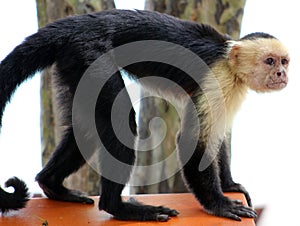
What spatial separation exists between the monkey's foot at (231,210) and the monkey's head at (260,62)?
32.3 inches

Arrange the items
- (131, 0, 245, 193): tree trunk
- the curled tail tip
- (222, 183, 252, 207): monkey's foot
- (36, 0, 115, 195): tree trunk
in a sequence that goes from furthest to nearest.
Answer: (131, 0, 245, 193): tree trunk → (36, 0, 115, 195): tree trunk → (222, 183, 252, 207): monkey's foot → the curled tail tip

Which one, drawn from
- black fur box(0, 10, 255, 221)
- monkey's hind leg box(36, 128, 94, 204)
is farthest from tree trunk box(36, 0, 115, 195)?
black fur box(0, 10, 255, 221)

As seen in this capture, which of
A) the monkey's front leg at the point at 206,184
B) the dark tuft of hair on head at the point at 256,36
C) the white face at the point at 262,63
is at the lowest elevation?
the monkey's front leg at the point at 206,184

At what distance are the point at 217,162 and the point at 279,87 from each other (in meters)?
0.64

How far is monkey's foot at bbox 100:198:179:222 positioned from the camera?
16.4 feet

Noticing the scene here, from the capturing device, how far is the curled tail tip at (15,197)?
196 inches

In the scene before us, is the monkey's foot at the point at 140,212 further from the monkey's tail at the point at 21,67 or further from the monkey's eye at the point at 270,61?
the monkey's eye at the point at 270,61

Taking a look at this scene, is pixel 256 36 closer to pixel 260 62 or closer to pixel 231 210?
pixel 260 62

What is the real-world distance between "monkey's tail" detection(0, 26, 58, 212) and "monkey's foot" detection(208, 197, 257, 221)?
3.89 feet

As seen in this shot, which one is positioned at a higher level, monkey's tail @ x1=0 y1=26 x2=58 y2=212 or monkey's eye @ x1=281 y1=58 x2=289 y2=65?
monkey's eye @ x1=281 y1=58 x2=289 y2=65

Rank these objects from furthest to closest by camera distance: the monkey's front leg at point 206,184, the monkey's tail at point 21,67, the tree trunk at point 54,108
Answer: the tree trunk at point 54,108 < the monkey's front leg at point 206,184 < the monkey's tail at point 21,67

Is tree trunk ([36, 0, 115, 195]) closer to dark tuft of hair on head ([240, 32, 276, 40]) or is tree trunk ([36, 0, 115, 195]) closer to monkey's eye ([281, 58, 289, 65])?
dark tuft of hair on head ([240, 32, 276, 40])

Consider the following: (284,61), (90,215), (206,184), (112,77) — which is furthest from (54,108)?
(284,61)

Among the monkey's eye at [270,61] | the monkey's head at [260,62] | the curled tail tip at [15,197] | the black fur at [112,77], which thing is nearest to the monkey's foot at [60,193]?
the black fur at [112,77]
